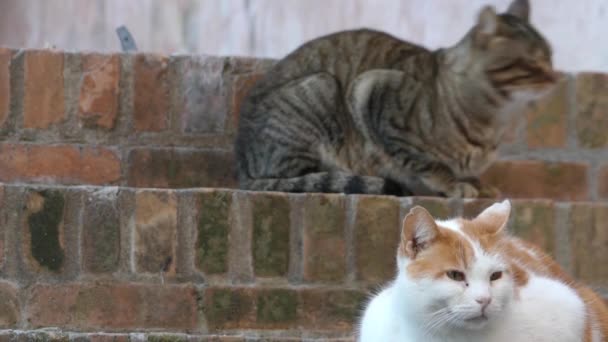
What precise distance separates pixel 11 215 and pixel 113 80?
2.46 feet

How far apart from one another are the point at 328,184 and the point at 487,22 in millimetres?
650

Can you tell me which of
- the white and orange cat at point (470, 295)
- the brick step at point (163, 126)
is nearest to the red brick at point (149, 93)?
the brick step at point (163, 126)

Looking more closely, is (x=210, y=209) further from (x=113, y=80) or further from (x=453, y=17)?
(x=453, y=17)

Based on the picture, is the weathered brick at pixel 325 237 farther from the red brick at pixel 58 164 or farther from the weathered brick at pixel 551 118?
the weathered brick at pixel 551 118

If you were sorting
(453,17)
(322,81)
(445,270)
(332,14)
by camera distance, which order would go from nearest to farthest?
(445,270) < (322,81) < (453,17) < (332,14)

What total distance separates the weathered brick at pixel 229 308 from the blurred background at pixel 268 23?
1.50 metres

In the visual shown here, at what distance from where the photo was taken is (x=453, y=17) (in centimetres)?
378

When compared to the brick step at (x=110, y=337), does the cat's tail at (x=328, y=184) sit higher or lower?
higher

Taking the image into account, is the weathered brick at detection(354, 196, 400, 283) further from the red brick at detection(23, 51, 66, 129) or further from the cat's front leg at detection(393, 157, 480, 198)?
the red brick at detection(23, 51, 66, 129)

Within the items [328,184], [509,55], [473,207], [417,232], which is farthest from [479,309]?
[509,55]

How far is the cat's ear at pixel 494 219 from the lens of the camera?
193 cm

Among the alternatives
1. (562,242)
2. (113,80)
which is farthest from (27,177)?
(562,242)

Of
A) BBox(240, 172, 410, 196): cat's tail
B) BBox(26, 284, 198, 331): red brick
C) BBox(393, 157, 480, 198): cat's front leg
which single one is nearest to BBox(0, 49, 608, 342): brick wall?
BBox(26, 284, 198, 331): red brick

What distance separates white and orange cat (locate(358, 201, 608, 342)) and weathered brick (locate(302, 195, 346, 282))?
1.41 feet
